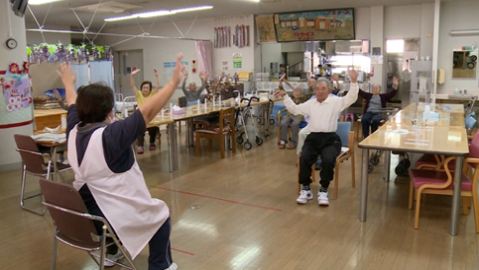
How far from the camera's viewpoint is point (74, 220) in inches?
96.8

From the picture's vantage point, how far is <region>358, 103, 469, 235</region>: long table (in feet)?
11.8

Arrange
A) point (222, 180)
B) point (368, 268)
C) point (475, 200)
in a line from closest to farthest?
point (368, 268) < point (475, 200) < point (222, 180)

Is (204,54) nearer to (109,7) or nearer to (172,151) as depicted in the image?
(109,7)

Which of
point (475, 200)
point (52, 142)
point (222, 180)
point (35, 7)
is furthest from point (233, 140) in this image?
point (35, 7)

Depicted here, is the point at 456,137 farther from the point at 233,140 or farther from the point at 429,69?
the point at 429,69

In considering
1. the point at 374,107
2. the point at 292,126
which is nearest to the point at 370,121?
the point at 374,107

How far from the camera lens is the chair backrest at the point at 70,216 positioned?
2.39m

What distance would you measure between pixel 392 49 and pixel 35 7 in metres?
8.14

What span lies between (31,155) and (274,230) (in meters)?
2.54

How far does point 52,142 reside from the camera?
439 centimetres

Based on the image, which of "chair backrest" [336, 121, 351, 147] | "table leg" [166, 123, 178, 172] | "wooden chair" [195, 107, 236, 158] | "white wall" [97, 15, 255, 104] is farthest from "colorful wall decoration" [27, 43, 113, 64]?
"chair backrest" [336, 121, 351, 147]

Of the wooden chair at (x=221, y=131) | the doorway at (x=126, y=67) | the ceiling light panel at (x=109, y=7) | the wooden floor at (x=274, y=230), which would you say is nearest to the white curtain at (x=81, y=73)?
the ceiling light panel at (x=109, y=7)

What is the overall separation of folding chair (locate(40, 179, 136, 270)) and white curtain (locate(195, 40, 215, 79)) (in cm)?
965

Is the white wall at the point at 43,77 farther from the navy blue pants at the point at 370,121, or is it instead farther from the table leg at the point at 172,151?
the navy blue pants at the point at 370,121
